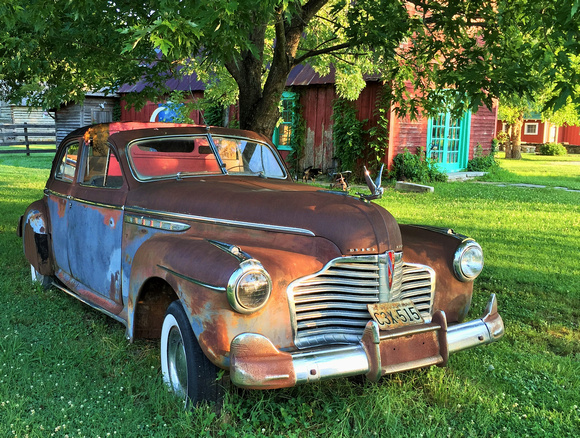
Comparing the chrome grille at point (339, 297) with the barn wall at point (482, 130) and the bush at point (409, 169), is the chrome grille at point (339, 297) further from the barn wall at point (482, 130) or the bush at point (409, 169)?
the barn wall at point (482, 130)

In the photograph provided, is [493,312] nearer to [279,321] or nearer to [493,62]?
[279,321]

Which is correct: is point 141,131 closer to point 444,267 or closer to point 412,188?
point 444,267

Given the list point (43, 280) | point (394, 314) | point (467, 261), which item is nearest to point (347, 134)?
point (43, 280)

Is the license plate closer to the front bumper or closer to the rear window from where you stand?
the front bumper

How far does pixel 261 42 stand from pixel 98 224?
378cm

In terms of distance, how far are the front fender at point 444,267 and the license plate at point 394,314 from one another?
0.38m

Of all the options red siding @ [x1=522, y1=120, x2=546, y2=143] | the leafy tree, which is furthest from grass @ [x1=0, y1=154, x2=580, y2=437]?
red siding @ [x1=522, y1=120, x2=546, y2=143]

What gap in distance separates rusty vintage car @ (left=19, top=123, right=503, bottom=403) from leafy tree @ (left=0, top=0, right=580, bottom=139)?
3.11 feet

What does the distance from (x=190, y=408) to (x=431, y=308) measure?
5.18 ft

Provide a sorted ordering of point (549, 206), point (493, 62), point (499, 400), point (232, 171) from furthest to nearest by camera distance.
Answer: point (549, 206) < point (493, 62) < point (232, 171) < point (499, 400)

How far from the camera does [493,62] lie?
5070 mm

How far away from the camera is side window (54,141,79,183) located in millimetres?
4883

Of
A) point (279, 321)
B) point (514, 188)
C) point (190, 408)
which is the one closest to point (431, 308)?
point (279, 321)

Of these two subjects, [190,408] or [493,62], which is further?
[493,62]
